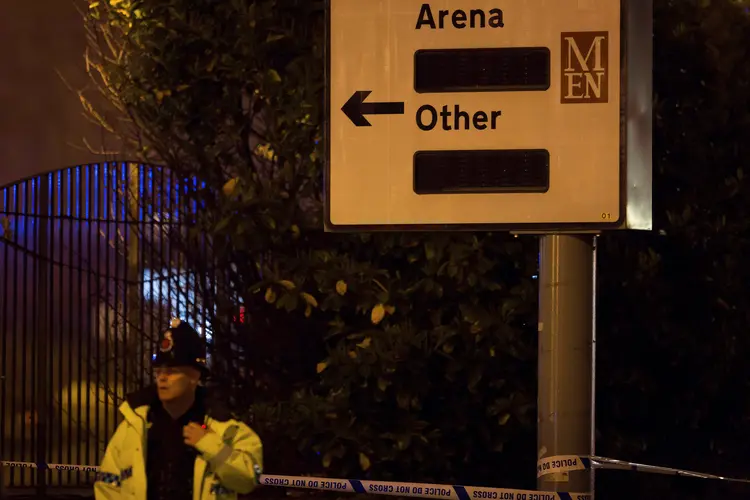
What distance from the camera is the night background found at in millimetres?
7832

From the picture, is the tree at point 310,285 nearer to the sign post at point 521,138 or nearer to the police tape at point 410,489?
the police tape at point 410,489

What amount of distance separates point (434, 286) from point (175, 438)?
3236 millimetres

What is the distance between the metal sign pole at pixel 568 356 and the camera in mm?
5262

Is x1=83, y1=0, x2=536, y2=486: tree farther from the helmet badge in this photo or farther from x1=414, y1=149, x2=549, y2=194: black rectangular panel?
the helmet badge

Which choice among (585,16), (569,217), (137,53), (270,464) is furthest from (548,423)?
(137,53)

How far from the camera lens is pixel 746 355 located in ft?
27.3

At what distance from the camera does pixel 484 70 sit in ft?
17.5

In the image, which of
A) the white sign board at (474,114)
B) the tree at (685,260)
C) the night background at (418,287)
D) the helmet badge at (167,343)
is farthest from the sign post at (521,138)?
the tree at (685,260)

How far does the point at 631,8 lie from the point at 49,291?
19.9 feet

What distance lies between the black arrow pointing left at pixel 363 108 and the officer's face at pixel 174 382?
4.53 ft

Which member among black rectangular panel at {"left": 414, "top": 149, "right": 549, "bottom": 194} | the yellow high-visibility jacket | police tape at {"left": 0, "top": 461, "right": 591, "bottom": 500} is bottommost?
police tape at {"left": 0, "top": 461, "right": 591, "bottom": 500}

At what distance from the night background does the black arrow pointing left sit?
2.26 metres

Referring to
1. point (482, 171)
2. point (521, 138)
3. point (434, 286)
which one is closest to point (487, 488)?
point (434, 286)

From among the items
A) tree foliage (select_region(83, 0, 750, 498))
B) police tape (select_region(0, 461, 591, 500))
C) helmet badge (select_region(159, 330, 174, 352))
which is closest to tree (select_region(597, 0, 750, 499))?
tree foliage (select_region(83, 0, 750, 498))
